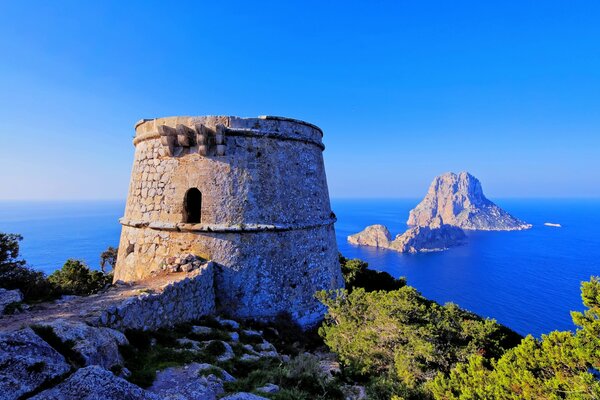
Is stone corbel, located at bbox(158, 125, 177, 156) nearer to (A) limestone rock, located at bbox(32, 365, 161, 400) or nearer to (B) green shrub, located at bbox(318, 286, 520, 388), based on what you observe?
(B) green shrub, located at bbox(318, 286, 520, 388)

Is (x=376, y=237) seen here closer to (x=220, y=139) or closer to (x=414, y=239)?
(x=414, y=239)

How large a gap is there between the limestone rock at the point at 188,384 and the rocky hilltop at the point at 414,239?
103 m

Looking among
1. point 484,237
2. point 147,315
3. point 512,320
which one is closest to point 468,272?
point 512,320

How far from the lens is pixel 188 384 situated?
4496 millimetres

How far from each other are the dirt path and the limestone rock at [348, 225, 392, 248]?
105m

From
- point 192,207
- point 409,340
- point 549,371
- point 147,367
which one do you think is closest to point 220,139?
point 192,207

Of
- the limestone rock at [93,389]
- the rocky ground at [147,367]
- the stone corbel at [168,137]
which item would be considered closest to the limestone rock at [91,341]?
the rocky ground at [147,367]

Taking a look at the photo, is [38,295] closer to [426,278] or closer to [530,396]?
[530,396]

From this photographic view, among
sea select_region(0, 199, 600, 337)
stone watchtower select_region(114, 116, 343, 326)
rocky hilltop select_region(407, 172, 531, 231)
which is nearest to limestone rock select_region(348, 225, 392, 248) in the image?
sea select_region(0, 199, 600, 337)

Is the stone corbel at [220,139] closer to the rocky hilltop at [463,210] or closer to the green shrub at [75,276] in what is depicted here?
the green shrub at [75,276]

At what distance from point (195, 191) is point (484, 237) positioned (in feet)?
478

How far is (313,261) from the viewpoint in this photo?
10.6m

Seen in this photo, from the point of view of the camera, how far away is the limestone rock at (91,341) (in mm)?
4047

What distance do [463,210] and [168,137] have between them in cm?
19386
